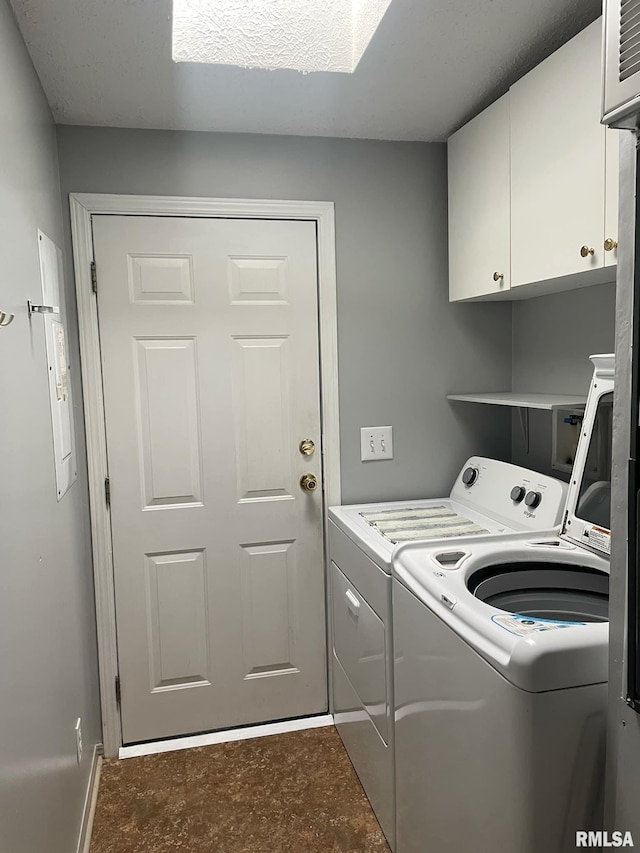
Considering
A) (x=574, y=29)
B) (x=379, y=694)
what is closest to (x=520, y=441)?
(x=379, y=694)

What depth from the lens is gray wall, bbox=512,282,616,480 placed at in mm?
2041

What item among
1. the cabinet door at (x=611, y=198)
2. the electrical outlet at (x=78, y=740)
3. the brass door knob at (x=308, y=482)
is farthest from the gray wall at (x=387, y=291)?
the electrical outlet at (x=78, y=740)

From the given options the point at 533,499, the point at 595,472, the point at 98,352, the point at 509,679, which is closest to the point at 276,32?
the point at 98,352

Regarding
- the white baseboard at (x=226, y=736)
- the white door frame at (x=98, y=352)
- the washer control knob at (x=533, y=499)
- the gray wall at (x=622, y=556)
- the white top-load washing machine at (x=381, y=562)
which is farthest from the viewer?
the white baseboard at (x=226, y=736)

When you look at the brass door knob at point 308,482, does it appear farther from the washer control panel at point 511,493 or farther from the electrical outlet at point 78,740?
the electrical outlet at point 78,740

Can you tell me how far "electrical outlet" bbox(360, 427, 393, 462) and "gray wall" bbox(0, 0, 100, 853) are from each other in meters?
1.14

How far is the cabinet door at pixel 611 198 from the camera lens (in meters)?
1.45

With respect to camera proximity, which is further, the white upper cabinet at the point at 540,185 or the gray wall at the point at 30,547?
the white upper cabinet at the point at 540,185

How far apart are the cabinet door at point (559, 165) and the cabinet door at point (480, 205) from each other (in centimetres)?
7

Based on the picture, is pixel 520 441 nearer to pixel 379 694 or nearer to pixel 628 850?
pixel 379 694

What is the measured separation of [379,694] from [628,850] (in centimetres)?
100

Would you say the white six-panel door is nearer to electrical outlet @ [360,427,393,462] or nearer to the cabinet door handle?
electrical outlet @ [360,427,393,462]

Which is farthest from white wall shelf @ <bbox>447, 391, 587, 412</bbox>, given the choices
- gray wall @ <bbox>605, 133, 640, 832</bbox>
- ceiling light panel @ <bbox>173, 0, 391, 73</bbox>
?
ceiling light panel @ <bbox>173, 0, 391, 73</bbox>

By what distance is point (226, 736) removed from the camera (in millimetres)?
2473
